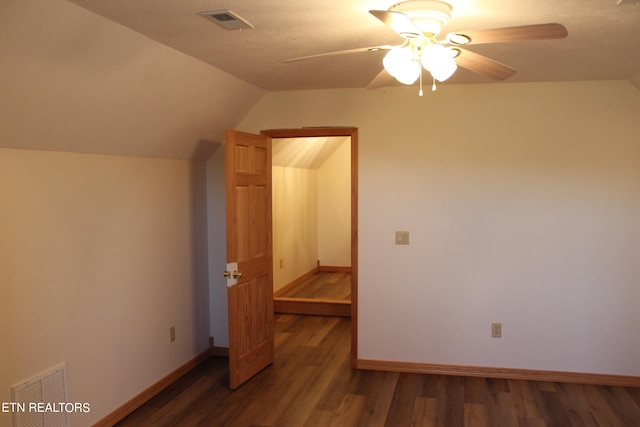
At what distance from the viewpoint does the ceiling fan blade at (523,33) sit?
175 cm

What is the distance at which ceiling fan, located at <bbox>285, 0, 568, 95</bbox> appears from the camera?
5.96ft

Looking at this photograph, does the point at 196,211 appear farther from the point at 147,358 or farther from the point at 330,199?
the point at 330,199

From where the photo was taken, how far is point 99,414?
10.5 feet

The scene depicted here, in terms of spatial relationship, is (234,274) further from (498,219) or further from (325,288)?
(325,288)

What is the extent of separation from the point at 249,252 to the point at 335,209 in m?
4.22

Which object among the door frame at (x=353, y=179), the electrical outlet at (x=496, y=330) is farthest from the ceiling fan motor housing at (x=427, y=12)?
the electrical outlet at (x=496, y=330)

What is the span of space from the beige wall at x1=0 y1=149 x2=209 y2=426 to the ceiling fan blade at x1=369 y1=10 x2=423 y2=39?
1966mm

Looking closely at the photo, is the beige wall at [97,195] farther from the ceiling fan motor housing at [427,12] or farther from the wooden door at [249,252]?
the ceiling fan motor housing at [427,12]

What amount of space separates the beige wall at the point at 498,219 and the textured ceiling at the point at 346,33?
1.23 ft

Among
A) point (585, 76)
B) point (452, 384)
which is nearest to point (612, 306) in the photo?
point (452, 384)

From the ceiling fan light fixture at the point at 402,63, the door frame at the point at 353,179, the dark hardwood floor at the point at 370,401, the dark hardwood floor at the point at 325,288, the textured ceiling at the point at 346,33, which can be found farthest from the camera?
the dark hardwood floor at the point at 325,288

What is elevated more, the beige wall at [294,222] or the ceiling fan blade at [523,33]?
the ceiling fan blade at [523,33]

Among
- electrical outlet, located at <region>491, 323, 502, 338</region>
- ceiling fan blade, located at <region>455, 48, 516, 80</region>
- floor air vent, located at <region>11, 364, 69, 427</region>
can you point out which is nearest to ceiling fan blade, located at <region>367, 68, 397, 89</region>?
ceiling fan blade, located at <region>455, 48, 516, 80</region>

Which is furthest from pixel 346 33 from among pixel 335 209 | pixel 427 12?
pixel 335 209
